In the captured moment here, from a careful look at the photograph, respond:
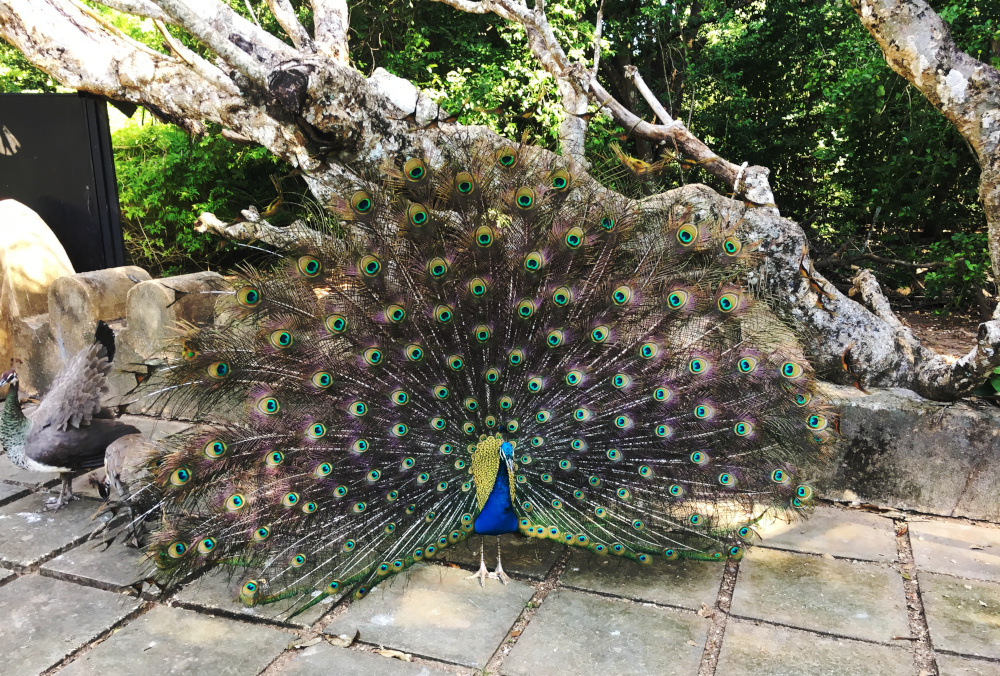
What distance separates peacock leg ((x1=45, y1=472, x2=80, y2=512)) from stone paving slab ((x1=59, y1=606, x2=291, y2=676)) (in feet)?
4.89

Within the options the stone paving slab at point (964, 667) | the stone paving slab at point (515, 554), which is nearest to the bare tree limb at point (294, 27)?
the stone paving slab at point (515, 554)

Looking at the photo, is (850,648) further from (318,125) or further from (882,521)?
(318,125)

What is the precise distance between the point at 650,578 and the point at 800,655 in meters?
0.78

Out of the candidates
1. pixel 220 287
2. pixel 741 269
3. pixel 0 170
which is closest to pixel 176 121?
pixel 220 287

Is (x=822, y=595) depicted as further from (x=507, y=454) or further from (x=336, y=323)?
(x=336, y=323)

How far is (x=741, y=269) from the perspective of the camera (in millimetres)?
3812

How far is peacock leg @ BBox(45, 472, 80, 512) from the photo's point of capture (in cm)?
445

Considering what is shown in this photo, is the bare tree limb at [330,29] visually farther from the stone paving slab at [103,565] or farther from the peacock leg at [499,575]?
the peacock leg at [499,575]

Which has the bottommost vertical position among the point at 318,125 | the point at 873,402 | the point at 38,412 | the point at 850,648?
the point at 850,648

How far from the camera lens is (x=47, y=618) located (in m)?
3.35

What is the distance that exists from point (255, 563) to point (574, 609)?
1430 mm

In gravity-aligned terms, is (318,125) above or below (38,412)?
above

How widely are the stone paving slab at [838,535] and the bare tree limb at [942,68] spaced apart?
4.46ft

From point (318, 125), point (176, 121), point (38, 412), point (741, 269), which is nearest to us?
point (741, 269)
